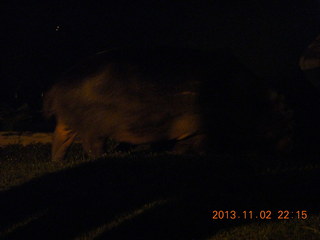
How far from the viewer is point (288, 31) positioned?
38.1ft

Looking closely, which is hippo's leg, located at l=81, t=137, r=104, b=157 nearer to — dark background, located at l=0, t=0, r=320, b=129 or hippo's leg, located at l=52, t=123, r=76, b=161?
hippo's leg, located at l=52, t=123, r=76, b=161

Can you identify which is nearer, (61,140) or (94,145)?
(94,145)

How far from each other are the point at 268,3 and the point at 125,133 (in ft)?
21.4

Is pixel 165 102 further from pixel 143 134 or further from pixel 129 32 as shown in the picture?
pixel 129 32

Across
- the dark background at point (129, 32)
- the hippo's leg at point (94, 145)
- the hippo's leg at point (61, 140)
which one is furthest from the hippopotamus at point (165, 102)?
the dark background at point (129, 32)

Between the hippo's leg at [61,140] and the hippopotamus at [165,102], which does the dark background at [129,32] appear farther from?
the hippo's leg at [61,140]

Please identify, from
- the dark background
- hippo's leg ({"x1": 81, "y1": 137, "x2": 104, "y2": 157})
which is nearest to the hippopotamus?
hippo's leg ({"x1": 81, "y1": 137, "x2": 104, "y2": 157})

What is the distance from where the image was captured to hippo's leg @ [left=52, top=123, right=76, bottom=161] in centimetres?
695

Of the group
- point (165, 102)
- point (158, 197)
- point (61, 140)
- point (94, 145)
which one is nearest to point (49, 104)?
point (61, 140)

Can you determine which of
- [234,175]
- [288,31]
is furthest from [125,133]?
[288,31]

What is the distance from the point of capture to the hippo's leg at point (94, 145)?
6727 mm

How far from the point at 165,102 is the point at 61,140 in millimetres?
1751

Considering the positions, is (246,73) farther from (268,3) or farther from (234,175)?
(268,3)

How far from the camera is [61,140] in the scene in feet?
22.9
